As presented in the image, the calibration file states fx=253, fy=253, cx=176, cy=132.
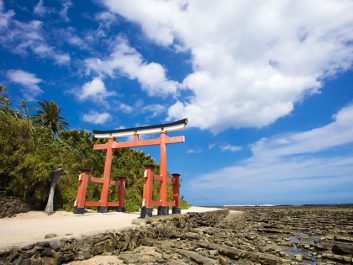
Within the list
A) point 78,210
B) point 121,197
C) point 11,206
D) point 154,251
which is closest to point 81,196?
point 78,210

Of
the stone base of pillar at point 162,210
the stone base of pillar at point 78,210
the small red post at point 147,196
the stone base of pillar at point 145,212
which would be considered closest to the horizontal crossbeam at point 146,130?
the small red post at point 147,196

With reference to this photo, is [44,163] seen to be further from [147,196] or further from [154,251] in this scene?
[154,251]

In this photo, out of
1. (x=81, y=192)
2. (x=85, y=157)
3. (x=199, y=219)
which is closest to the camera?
(x=81, y=192)

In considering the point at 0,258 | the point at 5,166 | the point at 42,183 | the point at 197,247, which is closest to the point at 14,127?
the point at 5,166

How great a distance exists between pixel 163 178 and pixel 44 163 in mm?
5368

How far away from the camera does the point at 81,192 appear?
12.0m

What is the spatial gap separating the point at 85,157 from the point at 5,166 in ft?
24.0

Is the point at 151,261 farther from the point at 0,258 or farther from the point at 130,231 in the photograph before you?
the point at 0,258

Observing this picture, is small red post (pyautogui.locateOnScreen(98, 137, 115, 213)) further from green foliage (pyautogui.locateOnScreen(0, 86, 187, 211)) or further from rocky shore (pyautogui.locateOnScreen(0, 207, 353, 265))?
rocky shore (pyautogui.locateOnScreen(0, 207, 353, 265))

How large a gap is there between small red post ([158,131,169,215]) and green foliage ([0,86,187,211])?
190 inches

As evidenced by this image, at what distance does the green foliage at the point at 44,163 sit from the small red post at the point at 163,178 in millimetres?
4827

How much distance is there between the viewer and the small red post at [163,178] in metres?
11.4

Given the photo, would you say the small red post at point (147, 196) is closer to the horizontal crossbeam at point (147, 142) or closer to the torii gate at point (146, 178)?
the torii gate at point (146, 178)

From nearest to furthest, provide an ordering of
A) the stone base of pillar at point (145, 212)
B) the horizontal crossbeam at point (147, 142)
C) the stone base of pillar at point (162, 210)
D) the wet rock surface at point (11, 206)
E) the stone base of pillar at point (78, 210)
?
the wet rock surface at point (11, 206) → the stone base of pillar at point (145, 212) → the stone base of pillar at point (162, 210) → the stone base of pillar at point (78, 210) → the horizontal crossbeam at point (147, 142)
